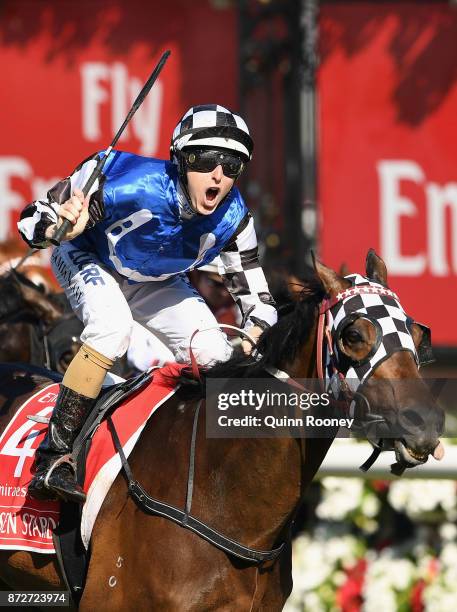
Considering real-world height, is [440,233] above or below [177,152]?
below

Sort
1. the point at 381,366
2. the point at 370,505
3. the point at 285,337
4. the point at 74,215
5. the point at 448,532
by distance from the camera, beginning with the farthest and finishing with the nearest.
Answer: the point at 370,505, the point at 448,532, the point at 74,215, the point at 285,337, the point at 381,366

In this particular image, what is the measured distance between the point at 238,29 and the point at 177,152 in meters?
4.92

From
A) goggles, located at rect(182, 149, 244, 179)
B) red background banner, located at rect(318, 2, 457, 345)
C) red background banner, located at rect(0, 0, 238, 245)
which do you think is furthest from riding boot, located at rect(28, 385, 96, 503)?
red background banner, located at rect(318, 2, 457, 345)

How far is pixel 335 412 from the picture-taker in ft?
12.7

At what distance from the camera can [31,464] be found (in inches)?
174

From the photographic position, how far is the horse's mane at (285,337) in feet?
13.0

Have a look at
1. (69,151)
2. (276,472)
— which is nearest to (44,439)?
(276,472)

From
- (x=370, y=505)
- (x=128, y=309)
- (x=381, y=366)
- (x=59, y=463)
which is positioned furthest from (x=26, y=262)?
(x=381, y=366)

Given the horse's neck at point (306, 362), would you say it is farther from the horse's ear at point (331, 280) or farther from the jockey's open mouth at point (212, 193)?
the jockey's open mouth at point (212, 193)

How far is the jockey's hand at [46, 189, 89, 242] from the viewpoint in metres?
4.14

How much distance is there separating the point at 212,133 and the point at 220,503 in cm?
128

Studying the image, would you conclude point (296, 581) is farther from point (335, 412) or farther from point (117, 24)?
point (117, 24)

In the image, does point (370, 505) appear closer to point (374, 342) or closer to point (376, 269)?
point (376, 269)

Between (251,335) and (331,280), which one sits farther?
(251,335)
